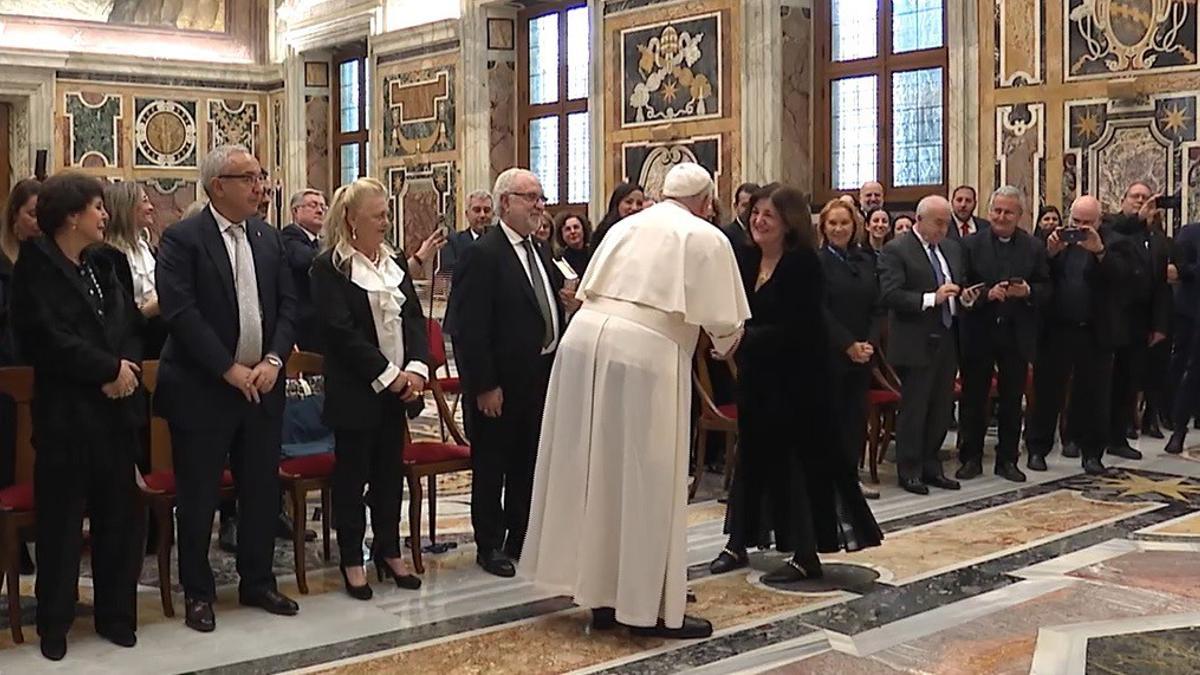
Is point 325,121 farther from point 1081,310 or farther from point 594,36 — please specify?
point 1081,310

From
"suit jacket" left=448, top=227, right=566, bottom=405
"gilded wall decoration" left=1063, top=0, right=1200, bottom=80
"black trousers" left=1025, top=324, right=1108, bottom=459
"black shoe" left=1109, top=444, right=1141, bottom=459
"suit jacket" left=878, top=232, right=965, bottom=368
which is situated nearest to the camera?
"suit jacket" left=448, top=227, right=566, bottom=405

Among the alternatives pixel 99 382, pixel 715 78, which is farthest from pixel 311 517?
pixel 715 78

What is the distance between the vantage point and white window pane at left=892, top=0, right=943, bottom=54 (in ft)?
35.3

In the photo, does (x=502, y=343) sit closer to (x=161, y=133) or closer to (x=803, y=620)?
(x=803, y=620)

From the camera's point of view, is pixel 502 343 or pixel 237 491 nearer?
pixel 237 491

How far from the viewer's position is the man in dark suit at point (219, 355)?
4598 mm

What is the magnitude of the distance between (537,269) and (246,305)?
4.07 feet

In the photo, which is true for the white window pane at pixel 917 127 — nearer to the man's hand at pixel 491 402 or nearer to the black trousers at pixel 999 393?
the black trousers at pixel 999 393

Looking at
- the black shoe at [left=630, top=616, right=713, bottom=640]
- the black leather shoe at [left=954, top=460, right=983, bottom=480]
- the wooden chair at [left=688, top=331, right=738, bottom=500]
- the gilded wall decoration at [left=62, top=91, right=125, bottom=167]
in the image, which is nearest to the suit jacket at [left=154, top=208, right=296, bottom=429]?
the black shoe at [left=630, top=616, right=713, bottom=640]

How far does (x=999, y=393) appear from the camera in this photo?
7461 millimetres

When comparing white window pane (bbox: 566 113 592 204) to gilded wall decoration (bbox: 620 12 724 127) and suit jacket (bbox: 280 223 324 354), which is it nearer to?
gilded wall decoration (bbox: 620 12 724 127)

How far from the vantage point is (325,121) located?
17.9m

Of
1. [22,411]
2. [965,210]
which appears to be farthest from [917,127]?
[22,411]

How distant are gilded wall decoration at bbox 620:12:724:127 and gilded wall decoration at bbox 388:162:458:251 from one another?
2.95 m
